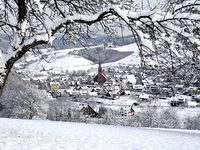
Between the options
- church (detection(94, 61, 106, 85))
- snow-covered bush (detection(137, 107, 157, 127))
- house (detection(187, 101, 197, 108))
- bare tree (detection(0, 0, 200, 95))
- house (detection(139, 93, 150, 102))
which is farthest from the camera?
house (detection(139, 93, 150, 102))

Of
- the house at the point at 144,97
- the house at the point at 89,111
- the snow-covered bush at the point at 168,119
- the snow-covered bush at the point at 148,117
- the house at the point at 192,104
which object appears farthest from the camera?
the house at the point at 144,97

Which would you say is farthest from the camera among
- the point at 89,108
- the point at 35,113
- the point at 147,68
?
the point at 89,108

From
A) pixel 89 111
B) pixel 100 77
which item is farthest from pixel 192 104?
pixel 100 77

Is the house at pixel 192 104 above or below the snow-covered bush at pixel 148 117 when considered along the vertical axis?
above

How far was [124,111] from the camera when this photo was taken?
2351 inches

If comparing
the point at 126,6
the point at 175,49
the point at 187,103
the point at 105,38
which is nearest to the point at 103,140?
the point at 105,38

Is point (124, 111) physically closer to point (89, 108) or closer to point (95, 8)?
point (89, 108)

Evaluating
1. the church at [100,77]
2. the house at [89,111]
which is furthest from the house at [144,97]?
the church at [100,77]

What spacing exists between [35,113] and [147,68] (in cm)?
3861

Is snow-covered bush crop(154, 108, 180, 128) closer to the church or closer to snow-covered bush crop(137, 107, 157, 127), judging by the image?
snow-covered bush crop(137, 107, 157, 127)

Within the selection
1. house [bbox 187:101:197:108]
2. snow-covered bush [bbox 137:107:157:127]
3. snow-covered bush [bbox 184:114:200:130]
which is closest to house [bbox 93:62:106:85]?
snow-covered bush [bbox 184:114:200:130]

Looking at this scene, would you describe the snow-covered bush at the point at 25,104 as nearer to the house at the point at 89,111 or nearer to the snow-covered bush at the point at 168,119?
the house at the point at 89,111

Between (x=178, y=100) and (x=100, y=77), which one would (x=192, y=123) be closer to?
(x=178, y=100)

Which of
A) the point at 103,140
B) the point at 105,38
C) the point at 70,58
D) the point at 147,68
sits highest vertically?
the point at 70,58
